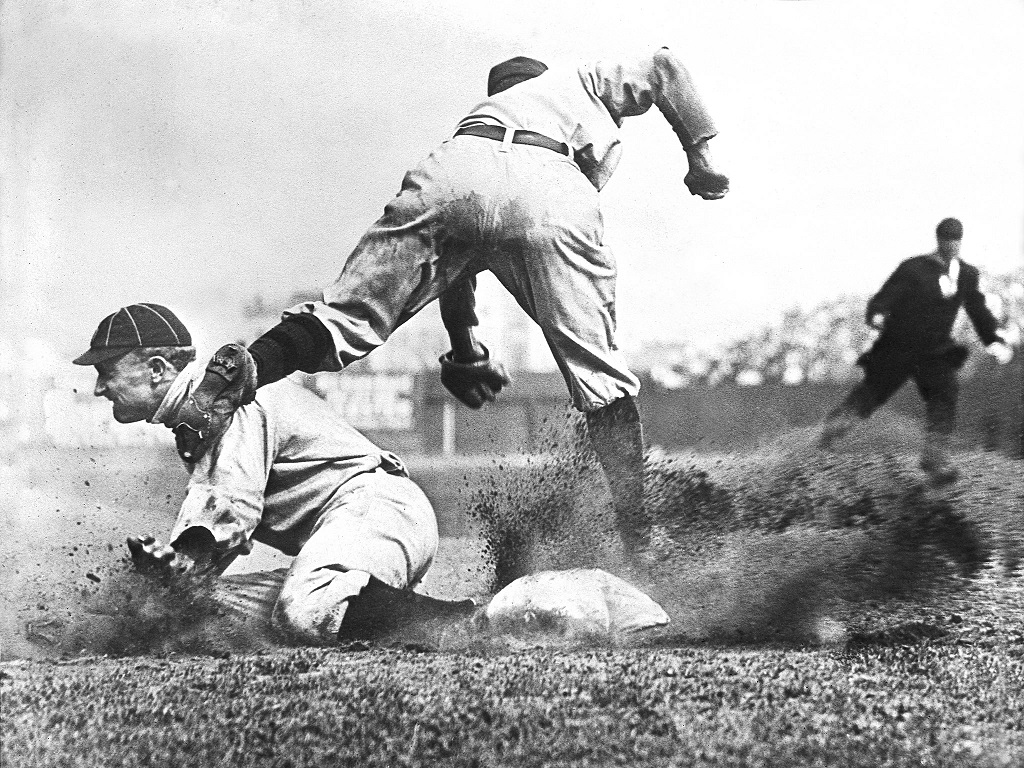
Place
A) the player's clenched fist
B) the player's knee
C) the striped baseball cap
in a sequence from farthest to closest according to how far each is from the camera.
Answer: the player's clenched fist < the striped baseball cap < the player's knee

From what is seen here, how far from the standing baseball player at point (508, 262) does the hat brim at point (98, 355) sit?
14.3 inches

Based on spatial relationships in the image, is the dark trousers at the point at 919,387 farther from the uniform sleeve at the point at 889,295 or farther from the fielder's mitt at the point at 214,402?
the fielder's mitt at the point at 214,402

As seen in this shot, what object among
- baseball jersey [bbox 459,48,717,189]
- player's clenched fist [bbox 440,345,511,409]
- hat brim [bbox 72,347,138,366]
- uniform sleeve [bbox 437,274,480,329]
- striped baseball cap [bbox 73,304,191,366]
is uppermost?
baseball jersey [bbox 459,48,717,189]

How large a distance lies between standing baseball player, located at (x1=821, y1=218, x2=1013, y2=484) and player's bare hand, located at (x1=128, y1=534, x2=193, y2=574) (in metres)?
2.61

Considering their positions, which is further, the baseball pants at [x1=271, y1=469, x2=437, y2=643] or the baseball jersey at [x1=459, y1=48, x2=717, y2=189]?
the baseball jersey at [x1=459, y1=48, x2=717, y2=189]

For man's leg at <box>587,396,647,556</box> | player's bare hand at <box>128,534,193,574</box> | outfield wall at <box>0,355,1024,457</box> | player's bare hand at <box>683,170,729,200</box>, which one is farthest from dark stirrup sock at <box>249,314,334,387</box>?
player's bare hand at <box>683,170,729,200</box>

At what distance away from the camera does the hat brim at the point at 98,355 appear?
204 inches

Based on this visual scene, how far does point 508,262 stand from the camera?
5.24 meters

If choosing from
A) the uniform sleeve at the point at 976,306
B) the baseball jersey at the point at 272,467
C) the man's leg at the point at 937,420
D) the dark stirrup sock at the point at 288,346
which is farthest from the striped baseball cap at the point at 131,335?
the uniform sleeve at the point at 976,306

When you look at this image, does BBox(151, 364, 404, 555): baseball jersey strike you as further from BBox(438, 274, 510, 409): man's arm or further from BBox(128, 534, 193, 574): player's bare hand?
BBox(438, 274, 510, 409): man's arm

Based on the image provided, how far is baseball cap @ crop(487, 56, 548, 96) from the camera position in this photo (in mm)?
5402

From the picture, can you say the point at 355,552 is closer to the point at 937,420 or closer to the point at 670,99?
the point at 670,99

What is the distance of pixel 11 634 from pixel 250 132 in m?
2.17

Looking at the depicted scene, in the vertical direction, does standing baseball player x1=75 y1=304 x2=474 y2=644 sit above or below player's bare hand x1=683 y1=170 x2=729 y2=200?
below
